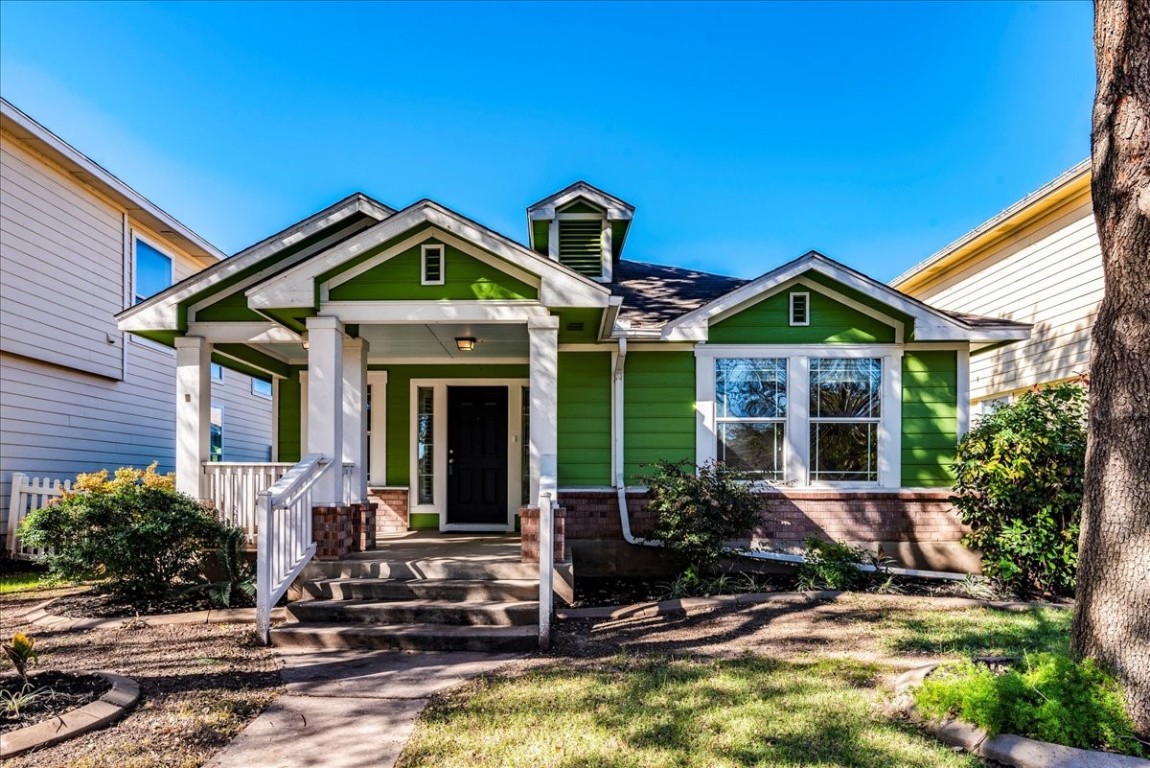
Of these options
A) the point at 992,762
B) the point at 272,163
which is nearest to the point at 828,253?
the point at 992,762

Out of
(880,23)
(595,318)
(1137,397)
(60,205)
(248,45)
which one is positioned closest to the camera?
(1137,397)

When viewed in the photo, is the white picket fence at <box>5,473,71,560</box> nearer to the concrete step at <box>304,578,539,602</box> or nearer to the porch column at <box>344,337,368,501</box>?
the porch column at <box>344,337,368,501</box>

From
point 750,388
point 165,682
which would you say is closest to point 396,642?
point 165,682

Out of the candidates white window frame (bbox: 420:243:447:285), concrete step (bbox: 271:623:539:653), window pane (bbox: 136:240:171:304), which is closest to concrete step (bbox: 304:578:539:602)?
concrete step (bbox: 271:623:539:653)

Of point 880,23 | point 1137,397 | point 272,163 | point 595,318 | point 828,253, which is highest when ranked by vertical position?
point 880,23

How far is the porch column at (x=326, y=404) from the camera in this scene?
6883 millimetres

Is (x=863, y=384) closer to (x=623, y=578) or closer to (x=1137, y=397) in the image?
(x=623, y=578)

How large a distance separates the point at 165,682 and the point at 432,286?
4087mm

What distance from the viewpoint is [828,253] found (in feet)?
27.6

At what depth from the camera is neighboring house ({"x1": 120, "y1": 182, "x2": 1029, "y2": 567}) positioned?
6992 millimetres

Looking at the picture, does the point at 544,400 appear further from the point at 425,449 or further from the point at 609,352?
the point at 425,449

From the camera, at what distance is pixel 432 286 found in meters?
7.06

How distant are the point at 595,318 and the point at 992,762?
16.8 ft

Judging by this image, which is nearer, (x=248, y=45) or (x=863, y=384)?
(x=863, y=384)
